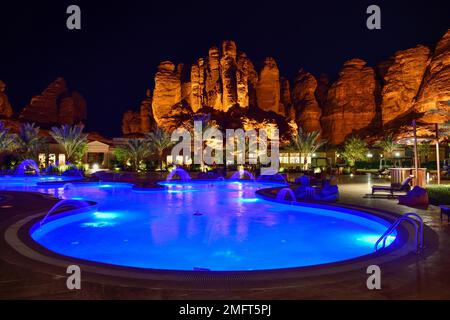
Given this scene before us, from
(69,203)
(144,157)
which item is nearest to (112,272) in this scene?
(69,203)

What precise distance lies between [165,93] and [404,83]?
36.2 m

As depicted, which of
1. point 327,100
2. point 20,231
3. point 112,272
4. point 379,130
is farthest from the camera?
point 327,100

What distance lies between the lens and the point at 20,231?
6418 millimetres

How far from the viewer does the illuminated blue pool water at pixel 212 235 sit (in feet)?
21.6

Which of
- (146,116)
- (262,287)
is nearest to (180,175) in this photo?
(262,287)

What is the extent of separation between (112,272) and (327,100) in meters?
62.3

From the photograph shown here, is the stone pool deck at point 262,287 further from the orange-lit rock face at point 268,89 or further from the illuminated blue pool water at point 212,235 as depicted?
the orange-lit rock face at point 268,89

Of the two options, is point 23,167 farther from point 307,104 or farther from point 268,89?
point 307,104

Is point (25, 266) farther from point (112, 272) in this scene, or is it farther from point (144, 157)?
point (144, 157)

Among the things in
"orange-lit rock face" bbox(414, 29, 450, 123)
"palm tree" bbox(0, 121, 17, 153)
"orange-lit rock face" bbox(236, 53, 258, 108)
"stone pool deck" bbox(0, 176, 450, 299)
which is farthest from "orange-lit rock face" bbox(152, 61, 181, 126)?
"stone pool deck" bbox(0, 176, 450, 299)

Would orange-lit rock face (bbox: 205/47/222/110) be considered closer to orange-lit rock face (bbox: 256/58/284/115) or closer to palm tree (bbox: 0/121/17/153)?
orange-lit rock face (bbox: 256/58/284/115)

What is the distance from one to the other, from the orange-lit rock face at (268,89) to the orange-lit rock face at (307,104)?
438cm

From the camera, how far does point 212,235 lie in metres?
8.23
